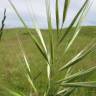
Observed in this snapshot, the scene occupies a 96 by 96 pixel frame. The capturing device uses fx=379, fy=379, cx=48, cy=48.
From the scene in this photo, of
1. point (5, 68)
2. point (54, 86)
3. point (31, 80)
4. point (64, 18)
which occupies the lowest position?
point (5, 68)

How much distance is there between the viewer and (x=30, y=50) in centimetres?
2655

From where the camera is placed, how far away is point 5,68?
55.6ft

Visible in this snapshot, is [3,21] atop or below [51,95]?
atop

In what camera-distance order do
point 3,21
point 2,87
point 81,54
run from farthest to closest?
1. point 81,54
2. point 3,21
3. point 2,87

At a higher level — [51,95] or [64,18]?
[64,18]

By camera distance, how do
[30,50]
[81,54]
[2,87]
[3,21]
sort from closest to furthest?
[2,87], [3,21], [81,54], [30,50]

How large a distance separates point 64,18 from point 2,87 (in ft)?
1.64

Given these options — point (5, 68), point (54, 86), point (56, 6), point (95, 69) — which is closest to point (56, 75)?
point (54, 86)

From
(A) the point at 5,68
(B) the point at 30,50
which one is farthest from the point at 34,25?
(B) the point at 30,50

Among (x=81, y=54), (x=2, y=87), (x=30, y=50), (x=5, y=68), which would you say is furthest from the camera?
(x=30, y=50)

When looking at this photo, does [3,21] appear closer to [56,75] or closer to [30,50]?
[56,75]

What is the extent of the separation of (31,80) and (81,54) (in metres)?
0.35

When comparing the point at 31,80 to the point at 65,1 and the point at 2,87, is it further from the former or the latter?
the point at 65,1

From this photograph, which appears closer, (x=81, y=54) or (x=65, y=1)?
(x=65, y=1)
